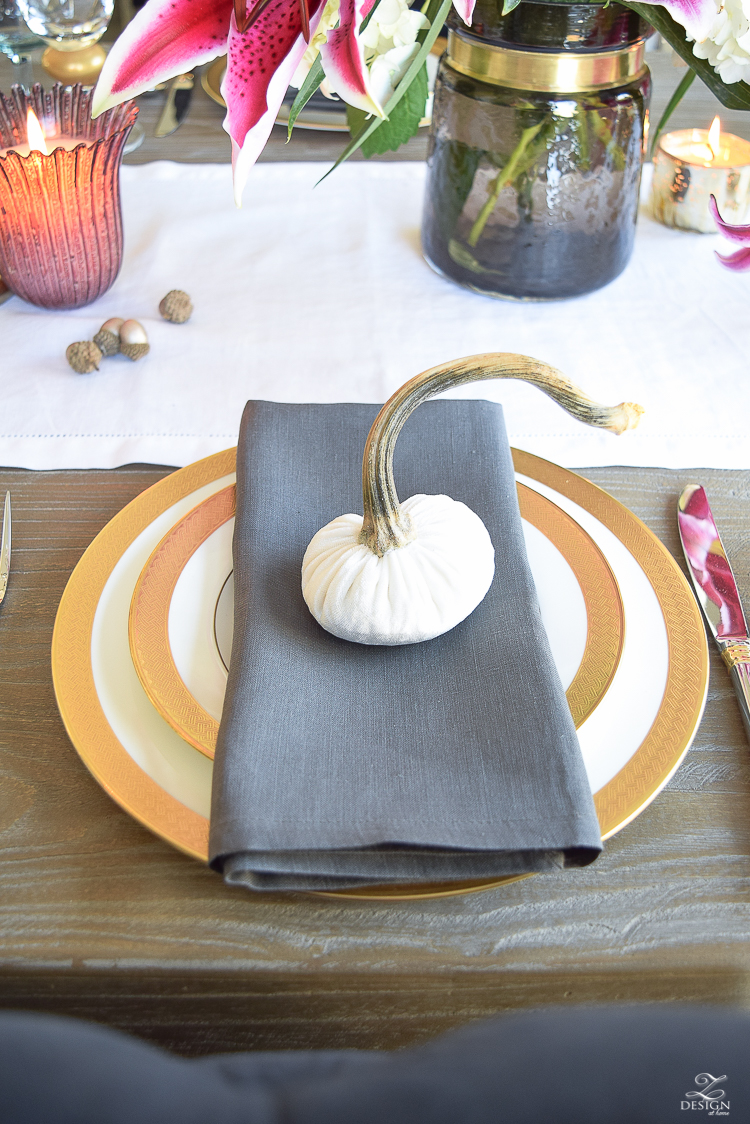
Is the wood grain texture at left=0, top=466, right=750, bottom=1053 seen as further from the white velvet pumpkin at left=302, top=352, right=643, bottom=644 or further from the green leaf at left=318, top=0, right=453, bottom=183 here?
the green leaf at left=318, top=0, right=453, bottom=183

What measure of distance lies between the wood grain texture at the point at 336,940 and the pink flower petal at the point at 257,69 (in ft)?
0.88

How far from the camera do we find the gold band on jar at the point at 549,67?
572mm

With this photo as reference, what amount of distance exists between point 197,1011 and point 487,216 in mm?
547

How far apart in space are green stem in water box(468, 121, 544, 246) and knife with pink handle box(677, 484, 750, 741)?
26 centimetres

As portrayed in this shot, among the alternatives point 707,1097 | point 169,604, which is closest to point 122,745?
point 169,604

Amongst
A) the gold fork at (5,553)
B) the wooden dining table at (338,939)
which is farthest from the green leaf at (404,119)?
the wooden dining table at (338,939)

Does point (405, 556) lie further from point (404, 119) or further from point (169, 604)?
point (404, 119)

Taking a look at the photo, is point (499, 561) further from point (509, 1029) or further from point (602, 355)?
point (602, 355)

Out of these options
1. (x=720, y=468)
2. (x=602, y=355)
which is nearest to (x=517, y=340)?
(x=602, y=355)

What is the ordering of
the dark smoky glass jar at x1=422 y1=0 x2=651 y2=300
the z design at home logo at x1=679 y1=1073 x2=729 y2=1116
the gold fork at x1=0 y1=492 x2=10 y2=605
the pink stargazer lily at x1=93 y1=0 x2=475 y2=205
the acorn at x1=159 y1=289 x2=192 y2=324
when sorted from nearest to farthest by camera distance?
the z design at home logo at x1=679 y1=1073 x2=729 y2=1116 → the pink stargazer lily at x1=93 y1=0 x2=475 y2=205 → the gold fork at x1=0 y1=492 x2=10 y2=605 → the dark smoky glass jar at x1=422 y1=0 x2=651 y2=300 → the acorn at x1=159 y1=289 x2=192 y2=324

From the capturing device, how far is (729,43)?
464 mm

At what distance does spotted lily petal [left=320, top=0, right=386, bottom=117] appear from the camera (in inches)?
13.5

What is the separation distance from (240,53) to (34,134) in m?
0.33

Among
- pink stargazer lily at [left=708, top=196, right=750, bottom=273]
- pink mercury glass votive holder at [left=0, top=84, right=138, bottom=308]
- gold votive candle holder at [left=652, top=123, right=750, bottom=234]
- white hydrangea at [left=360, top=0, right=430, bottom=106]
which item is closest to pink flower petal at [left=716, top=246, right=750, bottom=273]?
pink stargazer lily at [left=708, top=196, right=750, bottom=273]
